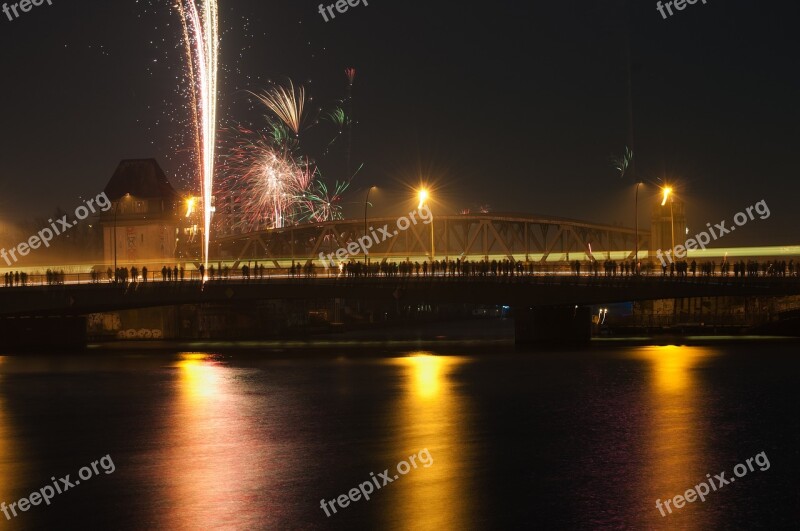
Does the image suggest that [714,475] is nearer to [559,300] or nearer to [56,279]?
[559,300]

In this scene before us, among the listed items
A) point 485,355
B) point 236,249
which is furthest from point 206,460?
point 236,249
